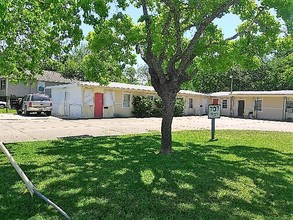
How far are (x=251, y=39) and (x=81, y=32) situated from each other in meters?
5.80

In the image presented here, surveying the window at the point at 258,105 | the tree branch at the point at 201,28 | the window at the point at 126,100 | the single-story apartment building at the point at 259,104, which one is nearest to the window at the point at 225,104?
the single-story apartment building at the point at 259,104

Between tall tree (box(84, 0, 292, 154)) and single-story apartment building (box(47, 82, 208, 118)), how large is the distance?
13.3 metres

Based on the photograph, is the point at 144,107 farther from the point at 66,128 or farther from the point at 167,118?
the point at 167,118

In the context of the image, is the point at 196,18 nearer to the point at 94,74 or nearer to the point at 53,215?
the point at 94,74

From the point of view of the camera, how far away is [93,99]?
2286 cm

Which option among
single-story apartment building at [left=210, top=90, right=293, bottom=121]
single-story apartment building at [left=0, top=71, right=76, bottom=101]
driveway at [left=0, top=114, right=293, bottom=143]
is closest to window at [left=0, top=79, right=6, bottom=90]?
single-story apartment building at [left=0, top=71, right=76, bottom=101]

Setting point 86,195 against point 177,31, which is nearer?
point 86,195

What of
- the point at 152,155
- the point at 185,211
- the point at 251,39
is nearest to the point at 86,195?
the point at 185,211

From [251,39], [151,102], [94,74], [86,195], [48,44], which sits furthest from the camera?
[151,102]

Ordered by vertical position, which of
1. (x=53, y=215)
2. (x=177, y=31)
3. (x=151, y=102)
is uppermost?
(x=177, y=31)

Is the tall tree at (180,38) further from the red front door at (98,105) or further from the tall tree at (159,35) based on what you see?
the red front door at (98,105)

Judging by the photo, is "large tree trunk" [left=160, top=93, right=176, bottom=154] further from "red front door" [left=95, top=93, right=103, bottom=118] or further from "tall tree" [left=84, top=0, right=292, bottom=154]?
"red front door" [left=95, top=93, right=103, bottom=118]

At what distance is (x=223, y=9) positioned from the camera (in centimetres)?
778

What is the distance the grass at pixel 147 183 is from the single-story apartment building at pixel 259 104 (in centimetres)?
2121
